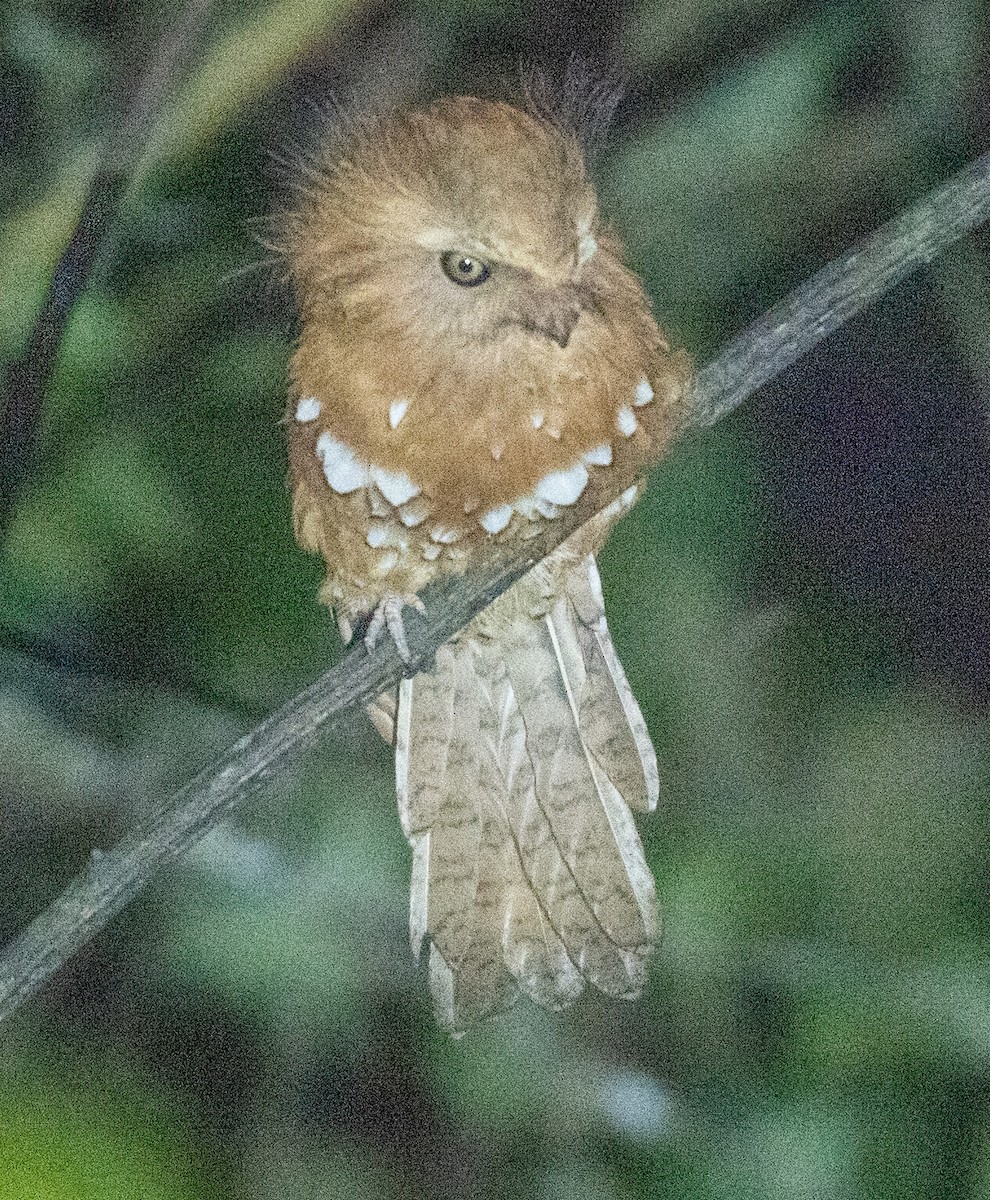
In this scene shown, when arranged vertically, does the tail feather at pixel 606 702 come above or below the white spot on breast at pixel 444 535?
below

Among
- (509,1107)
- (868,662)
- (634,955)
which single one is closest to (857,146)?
(868,662)

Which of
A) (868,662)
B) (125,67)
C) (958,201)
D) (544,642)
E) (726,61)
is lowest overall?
(868,662)

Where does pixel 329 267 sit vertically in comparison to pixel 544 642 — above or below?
above

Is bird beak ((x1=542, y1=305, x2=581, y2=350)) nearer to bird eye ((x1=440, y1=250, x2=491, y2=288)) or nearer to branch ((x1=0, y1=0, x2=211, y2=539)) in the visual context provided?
bird eye ((x1=440, y1=250, x2=491, y2=288))

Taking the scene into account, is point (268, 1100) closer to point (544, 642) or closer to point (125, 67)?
point (544, 642)

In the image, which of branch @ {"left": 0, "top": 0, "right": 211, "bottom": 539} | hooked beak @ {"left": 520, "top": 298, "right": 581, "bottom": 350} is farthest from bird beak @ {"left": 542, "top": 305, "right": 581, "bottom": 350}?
branch @ {"left": 0, "top": 0, "right": 211, "bottom": 539}

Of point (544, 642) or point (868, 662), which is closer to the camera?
point (868, 662)

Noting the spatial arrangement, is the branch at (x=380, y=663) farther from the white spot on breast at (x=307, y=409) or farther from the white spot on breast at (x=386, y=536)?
the white spot on breast at (x=307, y=409)

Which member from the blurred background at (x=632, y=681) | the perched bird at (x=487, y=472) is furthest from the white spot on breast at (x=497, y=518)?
the blurred background at (x=632, y=681)
